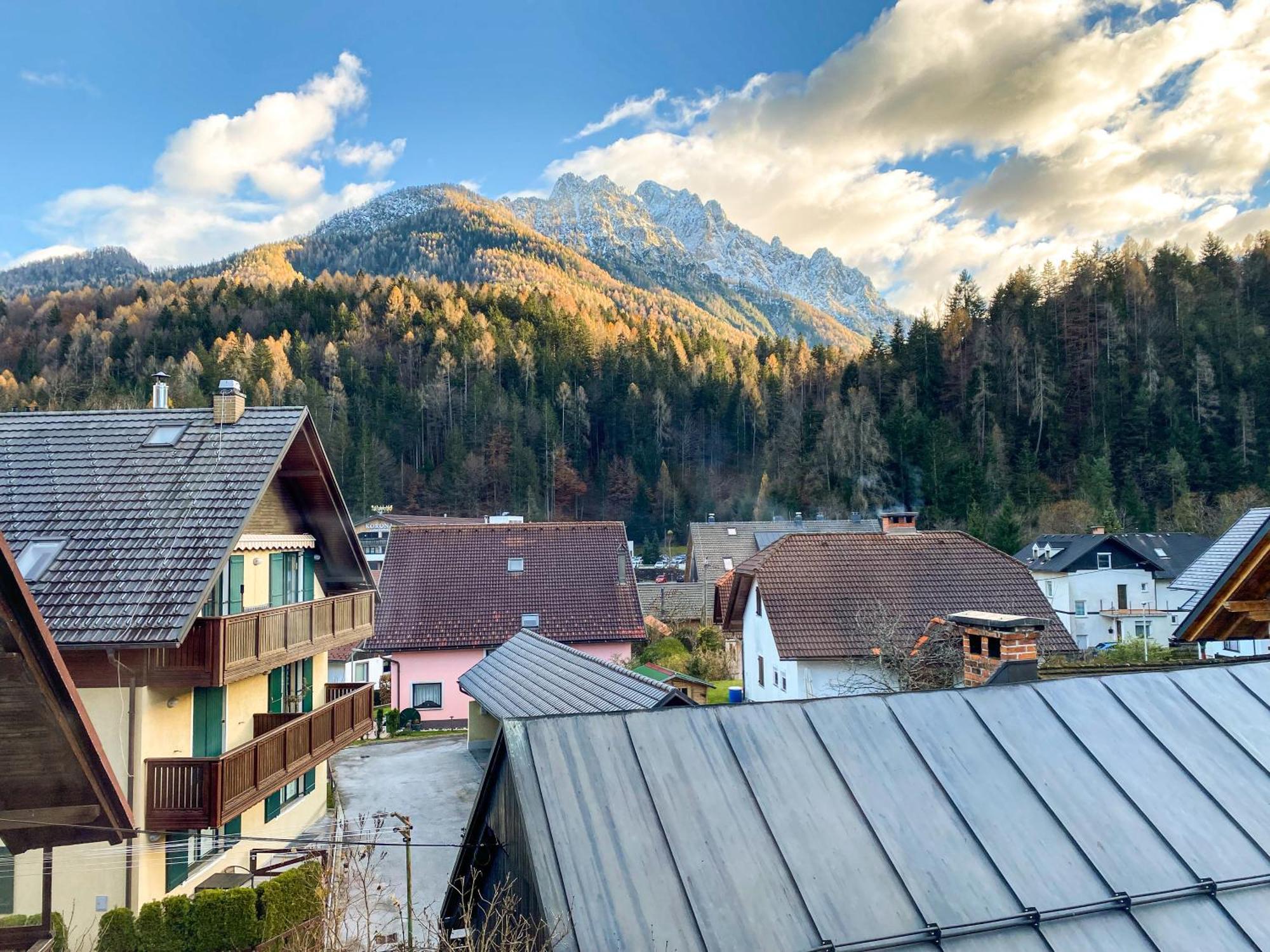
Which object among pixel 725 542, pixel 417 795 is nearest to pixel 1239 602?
pixel 417 795

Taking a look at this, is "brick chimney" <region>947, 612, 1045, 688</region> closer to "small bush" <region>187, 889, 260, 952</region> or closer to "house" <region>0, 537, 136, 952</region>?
"house" <region>0, 537, 136, 952</region>

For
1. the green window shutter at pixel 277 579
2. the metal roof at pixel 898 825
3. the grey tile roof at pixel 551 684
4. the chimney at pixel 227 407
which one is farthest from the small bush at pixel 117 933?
the chimney at pixel 227 407

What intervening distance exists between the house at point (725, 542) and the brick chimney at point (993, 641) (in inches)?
1249

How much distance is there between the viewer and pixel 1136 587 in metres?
33.8

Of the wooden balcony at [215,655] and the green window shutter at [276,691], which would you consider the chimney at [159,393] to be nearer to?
the wooden balcony at [215,655]

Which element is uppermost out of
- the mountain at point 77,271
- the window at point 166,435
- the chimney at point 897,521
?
the mountain at point 77,271

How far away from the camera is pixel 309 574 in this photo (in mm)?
14289

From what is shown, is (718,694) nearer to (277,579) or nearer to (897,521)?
(897,521)

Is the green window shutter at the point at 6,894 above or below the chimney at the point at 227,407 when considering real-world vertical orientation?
below

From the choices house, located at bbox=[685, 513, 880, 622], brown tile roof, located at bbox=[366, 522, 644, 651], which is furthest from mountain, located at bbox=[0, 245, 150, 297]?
brown tile roof, located at bbox=[366, 522, 644, 651]

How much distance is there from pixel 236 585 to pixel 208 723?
74.6 inches

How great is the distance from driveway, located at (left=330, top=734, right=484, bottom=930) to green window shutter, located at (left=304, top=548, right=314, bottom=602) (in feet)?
12.9

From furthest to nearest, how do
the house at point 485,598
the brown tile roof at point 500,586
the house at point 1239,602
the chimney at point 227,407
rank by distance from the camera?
the brown tile roof at point 500,586
the house at point 485,598
the chimney at point 227,407
the house at point 1239,602

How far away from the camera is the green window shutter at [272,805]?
1213 centimetres
